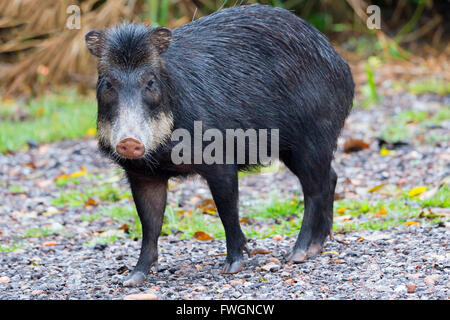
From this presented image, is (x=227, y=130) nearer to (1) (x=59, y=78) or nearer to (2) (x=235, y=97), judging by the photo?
(2) (x=235, y=97)

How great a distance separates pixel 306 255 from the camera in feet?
13.8

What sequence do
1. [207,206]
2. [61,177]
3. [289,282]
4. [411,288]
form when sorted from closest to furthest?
[411,288]
[289,282]
[207,206]
[61,177]

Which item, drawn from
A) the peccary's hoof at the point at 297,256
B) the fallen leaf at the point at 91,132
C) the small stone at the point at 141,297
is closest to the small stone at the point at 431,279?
the peccary's hoof at the point at 297,256

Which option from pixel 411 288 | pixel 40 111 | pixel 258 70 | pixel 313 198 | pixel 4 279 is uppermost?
pixel 258 70

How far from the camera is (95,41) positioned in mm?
3811

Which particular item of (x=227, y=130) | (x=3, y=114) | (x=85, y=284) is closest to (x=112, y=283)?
(x=85, y=284)

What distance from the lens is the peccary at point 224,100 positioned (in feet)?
12.1

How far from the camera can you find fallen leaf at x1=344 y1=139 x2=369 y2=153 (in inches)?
259

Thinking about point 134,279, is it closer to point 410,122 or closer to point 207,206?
point 207,206

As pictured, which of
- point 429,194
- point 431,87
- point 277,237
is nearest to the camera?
point 277,237

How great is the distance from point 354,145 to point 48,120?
3871 mm

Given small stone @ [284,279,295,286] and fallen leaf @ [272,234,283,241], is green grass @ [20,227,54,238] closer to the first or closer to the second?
fallen leaf @ [272,234,283,241]

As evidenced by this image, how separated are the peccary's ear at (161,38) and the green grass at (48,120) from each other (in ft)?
11.0

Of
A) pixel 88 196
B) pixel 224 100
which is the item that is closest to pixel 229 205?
pixel 224 100
